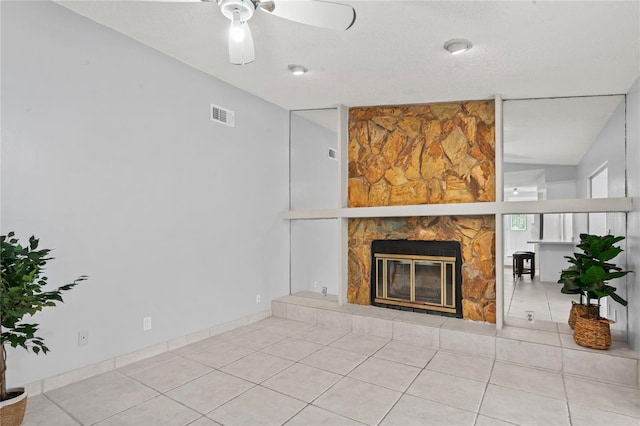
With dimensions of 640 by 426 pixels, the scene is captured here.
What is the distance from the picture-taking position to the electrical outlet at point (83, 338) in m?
2.69

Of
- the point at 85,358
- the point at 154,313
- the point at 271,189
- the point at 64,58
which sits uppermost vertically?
the point at 64,58

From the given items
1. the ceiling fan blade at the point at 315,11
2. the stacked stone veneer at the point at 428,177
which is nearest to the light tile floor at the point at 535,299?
the stacked stone veneer at the point at 428,177

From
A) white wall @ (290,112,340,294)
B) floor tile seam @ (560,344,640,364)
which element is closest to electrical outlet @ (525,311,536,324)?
Answer: floor tile seam @ (560,344,640,364)

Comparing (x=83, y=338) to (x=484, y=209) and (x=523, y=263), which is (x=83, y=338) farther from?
(x=523, y=263)

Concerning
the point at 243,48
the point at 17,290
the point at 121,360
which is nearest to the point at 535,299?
the point at 243,48

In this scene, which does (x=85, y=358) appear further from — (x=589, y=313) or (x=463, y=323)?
(x=589, y=313)

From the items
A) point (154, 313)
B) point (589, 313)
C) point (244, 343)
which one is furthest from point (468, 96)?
point (154, 313)

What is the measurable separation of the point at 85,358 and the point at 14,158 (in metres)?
1.49

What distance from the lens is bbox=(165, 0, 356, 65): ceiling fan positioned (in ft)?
5.89

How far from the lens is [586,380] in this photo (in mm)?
2824

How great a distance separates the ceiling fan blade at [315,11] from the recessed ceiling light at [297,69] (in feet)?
4.48

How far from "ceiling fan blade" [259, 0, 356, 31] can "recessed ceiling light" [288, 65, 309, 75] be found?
4.48 feet

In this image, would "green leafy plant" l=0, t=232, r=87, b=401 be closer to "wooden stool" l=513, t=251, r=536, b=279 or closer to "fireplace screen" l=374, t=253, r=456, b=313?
"fireplace screen" l=374, t=253, r=456, b=313

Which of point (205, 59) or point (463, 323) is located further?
point (463, 323)
